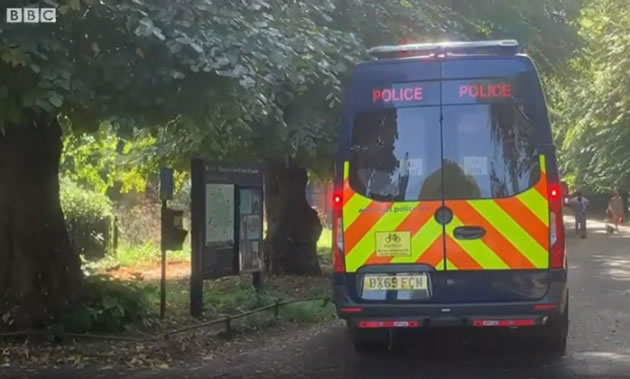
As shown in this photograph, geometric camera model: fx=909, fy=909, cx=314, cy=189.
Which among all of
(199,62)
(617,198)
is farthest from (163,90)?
(617,198)

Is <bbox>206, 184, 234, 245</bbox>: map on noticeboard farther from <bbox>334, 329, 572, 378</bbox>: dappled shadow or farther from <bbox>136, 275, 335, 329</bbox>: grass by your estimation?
<bbox>334, 329, 572, 378</bbox>: dappled shadow

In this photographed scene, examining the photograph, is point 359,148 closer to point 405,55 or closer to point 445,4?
point 405,55

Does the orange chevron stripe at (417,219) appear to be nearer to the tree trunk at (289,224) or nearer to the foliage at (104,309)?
the foliage at (104,309)

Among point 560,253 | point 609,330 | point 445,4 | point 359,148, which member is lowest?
point 609,330

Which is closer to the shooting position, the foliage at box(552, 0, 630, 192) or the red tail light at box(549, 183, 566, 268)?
the red tail light at box(549, 183, 566, 268)

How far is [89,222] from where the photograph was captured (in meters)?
21.2

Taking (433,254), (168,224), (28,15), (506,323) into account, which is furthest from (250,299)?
(28,15)

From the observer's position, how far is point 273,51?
351 inches

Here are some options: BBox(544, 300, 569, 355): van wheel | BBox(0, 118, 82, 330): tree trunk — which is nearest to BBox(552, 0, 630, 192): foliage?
BBox(544, 300, 569, 355): van wheel

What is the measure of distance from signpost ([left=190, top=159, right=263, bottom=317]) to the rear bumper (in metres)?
3.75

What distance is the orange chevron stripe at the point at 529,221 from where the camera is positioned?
7.71 meters

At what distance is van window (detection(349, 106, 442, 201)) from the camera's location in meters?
7.93

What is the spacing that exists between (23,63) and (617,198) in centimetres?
3177

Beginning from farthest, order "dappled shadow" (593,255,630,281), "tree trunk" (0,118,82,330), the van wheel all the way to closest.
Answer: "dappled shadow" (593,255,630,281)
"tree trunk" (0,118,82,330)
the van wheel
